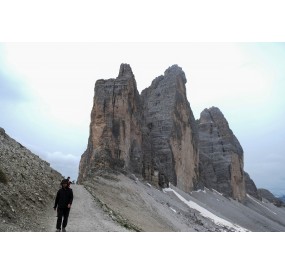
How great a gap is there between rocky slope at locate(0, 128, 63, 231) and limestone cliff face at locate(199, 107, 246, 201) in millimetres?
75767

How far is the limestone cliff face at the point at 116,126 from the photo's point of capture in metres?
57.2

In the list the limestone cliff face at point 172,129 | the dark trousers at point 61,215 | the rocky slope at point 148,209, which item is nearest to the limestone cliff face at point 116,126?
the rocky slope at point 148,209

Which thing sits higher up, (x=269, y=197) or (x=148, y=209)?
(x=269, y=197)

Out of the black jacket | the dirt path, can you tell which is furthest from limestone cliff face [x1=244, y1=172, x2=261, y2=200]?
the black jacket

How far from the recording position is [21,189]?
20906mm

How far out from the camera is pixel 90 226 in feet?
58.3

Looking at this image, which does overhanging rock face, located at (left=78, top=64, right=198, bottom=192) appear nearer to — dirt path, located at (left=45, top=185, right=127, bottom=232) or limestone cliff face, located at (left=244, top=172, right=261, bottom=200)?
dirt path, located at (left=45, top=185, right=127, bottom=232)

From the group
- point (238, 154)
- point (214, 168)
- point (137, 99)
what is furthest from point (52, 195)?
point (238, 154)

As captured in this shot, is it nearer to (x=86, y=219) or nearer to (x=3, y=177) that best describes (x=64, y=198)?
(x=86, y=219)

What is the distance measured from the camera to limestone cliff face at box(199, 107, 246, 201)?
10856 cm

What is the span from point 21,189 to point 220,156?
101610 mm

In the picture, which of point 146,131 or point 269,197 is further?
point 269,197

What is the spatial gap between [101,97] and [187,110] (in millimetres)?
38479

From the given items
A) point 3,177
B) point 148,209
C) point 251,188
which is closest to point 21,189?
point 3,177
